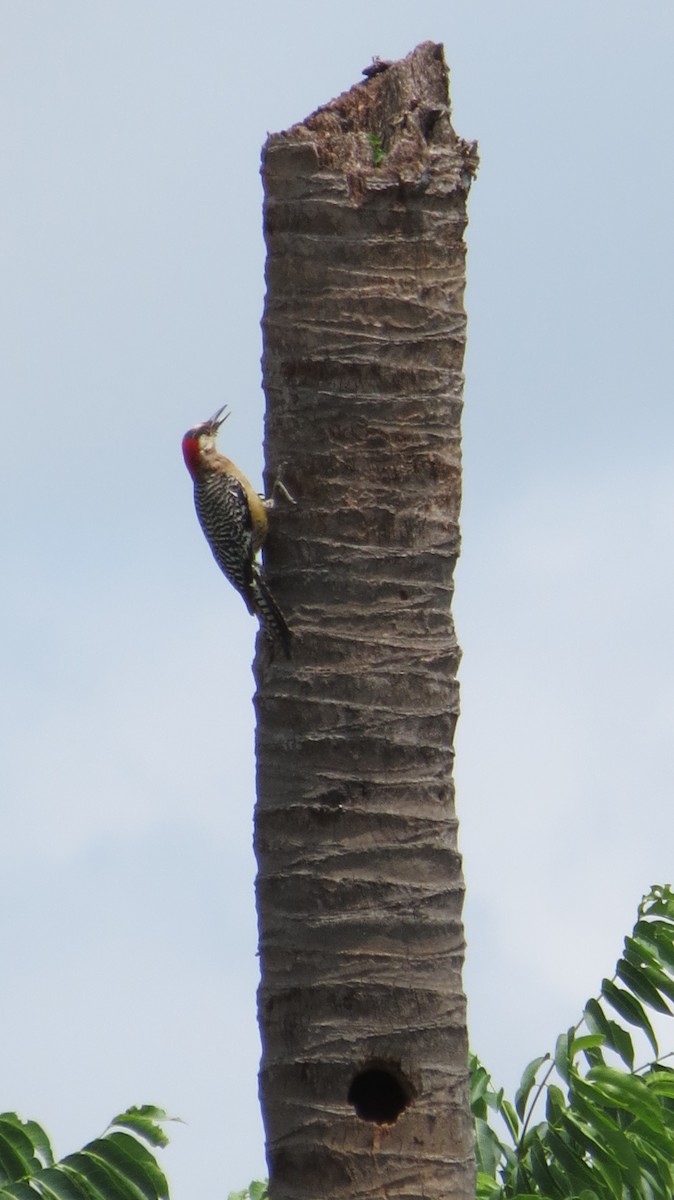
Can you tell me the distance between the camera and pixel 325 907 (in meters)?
5.07

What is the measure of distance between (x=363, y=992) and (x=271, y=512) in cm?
150

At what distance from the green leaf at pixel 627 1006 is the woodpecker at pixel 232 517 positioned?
1698 millimetres

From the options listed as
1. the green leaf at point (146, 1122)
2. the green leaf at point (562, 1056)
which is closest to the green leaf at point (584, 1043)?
the green leaf at point (562, 1056)

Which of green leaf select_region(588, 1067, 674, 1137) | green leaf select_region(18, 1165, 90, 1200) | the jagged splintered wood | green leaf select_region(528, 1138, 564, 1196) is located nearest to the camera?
the jagged splintered wood

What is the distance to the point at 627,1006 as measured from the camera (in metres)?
5.93

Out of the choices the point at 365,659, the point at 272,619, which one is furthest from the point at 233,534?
the point at 365,659

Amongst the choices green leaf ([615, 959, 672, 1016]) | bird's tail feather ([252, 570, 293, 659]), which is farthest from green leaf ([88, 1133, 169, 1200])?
green leaf ([615, 959, 672, 1016])

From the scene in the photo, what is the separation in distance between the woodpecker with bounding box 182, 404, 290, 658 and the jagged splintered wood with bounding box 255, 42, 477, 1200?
9cm

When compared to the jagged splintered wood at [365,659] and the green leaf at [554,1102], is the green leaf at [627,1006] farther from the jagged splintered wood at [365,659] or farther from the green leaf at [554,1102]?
the jagged splintered wood at [365,659]

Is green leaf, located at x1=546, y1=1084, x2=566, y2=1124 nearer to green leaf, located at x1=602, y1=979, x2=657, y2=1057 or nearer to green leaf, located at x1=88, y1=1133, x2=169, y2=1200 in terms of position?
green leaf, located at x1=602, y1=979, x2=657, y2=1057

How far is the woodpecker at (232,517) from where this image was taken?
5.53 metres

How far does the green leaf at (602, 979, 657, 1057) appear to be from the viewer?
19.4ft

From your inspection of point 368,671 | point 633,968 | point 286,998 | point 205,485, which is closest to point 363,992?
point 286,998

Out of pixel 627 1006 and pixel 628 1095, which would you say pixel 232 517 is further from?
pixel 628 1095
